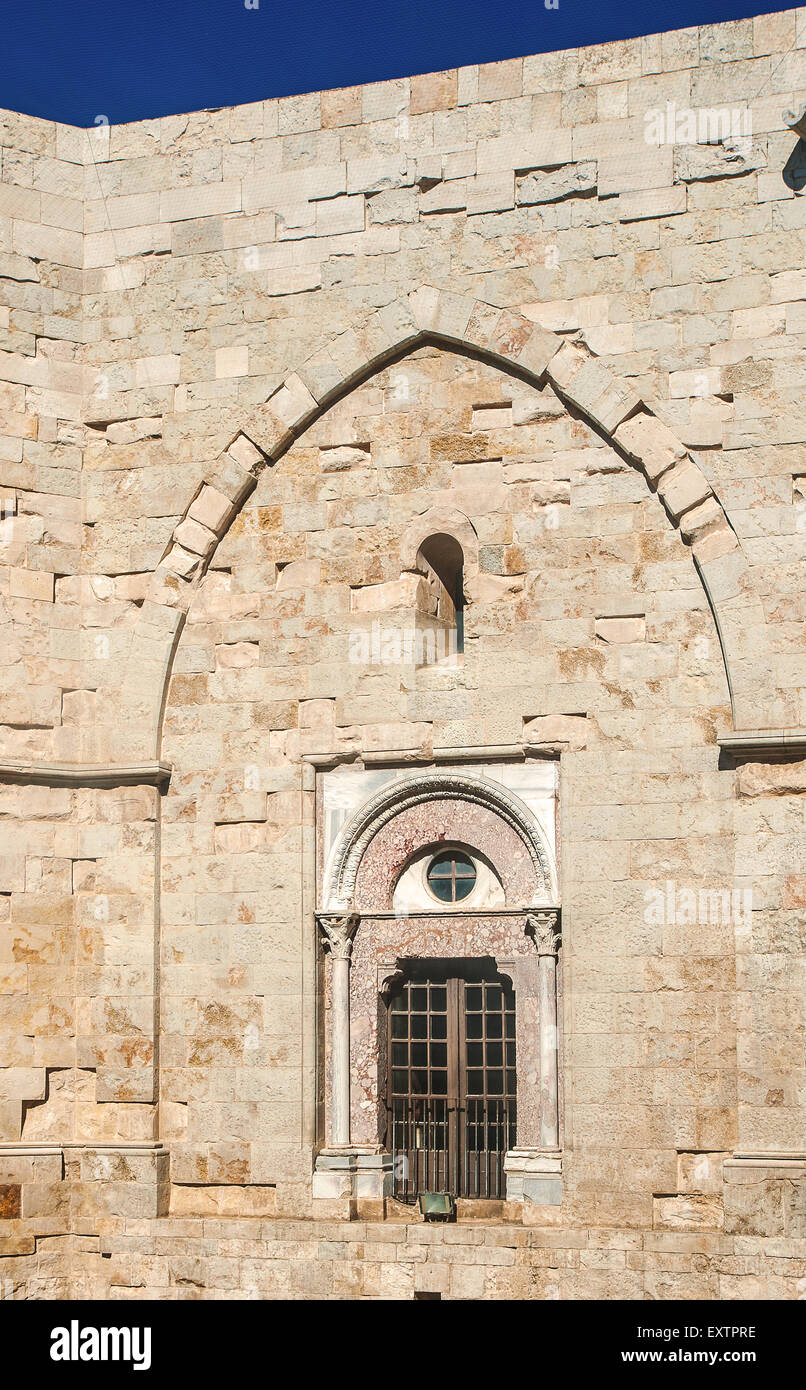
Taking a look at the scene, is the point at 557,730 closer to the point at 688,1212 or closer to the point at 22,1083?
the point at 688,1212

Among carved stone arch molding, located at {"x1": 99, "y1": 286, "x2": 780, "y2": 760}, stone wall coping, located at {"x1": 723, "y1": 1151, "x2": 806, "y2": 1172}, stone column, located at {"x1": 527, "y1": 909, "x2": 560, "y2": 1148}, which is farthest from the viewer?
stone column, located at {"x1": 527, "y1": 909, "x2": 560, "y2": 1148}

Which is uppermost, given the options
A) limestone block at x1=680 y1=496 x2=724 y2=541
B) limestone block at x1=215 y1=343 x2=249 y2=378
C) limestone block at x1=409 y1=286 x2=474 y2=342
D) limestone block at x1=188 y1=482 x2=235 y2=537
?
limestone block at x1=409 y1=286 x2=474 y2=342

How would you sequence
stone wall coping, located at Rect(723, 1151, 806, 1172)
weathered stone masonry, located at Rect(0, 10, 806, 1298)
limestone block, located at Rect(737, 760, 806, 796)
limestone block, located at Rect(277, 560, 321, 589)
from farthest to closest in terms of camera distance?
1. limestone block, located at Rect(277, 560, 321, 589)
2. weathered stone masonry, located at Rect(0, 10, 806, 1298)
3. limestone block, located at Rect(737, 760, 806, 796)
4. stone wall coping, located at Rect(723, 1151, 806, 1172)

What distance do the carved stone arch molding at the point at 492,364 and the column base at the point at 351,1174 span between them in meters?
2.82

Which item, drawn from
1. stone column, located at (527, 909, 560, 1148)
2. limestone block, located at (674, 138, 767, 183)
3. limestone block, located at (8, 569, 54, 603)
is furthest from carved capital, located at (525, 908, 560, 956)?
limestone block, located at (674, 138, 767, 183)

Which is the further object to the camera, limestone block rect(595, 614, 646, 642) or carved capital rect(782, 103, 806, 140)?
limestone block rect(595, 614, 646, 642)

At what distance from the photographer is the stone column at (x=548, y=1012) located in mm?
11695

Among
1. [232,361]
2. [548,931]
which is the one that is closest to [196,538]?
[232,361]

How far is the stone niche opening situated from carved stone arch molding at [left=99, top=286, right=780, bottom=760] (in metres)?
1.38

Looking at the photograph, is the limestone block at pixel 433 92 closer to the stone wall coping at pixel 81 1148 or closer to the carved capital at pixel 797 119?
the carved capital at pixel 797 119

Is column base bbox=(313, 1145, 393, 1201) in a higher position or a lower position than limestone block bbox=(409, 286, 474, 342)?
lower

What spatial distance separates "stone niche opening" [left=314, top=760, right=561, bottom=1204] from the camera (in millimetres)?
11930

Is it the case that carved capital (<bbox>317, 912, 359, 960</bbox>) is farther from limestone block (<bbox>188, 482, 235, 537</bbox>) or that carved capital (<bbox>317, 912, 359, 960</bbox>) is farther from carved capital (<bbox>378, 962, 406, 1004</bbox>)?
limestone block (<bbox>188, 482, 235, 537</bbox>)
